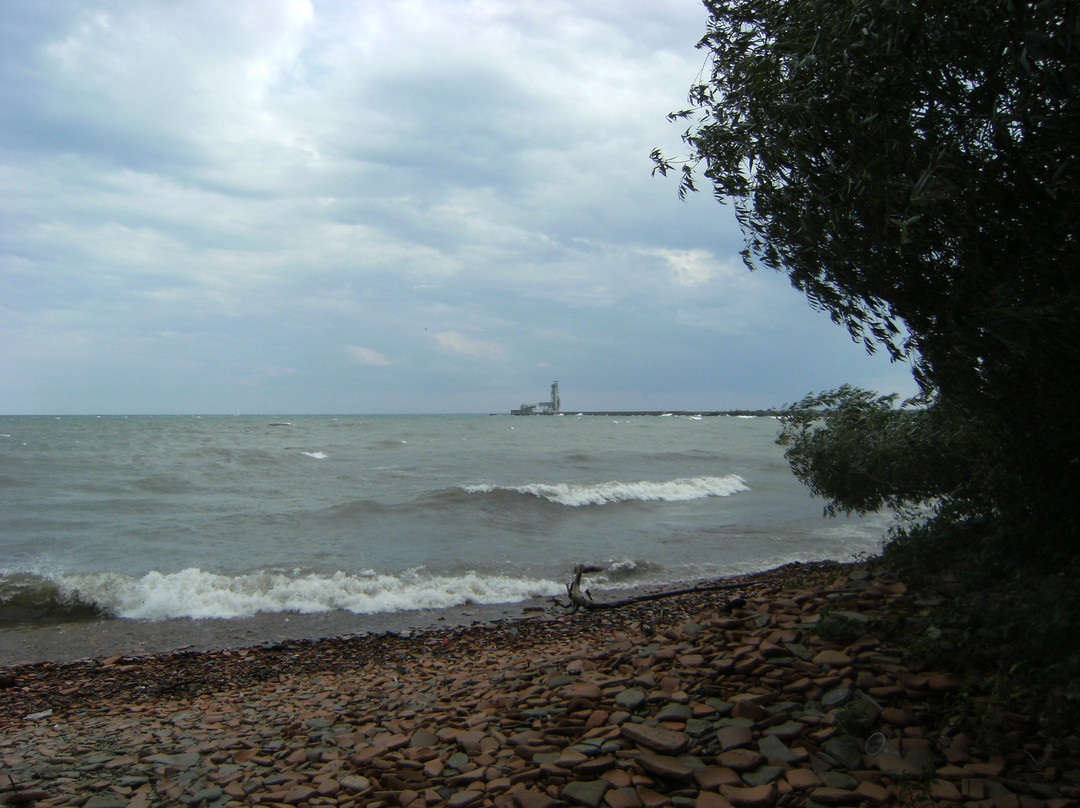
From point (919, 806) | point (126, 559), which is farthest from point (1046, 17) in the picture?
point (126, 559)

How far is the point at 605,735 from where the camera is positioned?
15.2 ft

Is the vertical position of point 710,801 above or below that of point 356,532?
above

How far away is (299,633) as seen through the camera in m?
10.8

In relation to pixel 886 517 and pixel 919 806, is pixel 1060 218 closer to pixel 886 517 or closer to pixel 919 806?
pixel 919 806

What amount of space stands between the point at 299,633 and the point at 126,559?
6.38 metres

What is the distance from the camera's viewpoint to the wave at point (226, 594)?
11805 mm

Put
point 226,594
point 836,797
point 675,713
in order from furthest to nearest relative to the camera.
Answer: point 226,594, point 675,713, point 836,797

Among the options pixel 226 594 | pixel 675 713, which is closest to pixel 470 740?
pixel 675 713

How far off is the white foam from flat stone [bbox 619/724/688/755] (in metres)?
8.23

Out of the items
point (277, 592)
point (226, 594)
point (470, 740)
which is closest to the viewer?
point (470, 740)

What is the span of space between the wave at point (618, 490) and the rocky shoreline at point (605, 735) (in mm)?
16701

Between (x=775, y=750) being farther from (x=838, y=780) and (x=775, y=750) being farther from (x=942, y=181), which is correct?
(x=942, y=181)

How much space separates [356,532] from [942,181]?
16.7m

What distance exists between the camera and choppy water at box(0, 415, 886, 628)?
1254 cm
